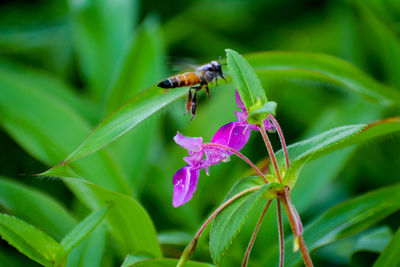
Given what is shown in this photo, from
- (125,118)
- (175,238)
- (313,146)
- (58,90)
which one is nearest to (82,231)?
(125,118)

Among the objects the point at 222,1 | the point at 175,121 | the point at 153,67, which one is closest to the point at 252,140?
the point at 175,121

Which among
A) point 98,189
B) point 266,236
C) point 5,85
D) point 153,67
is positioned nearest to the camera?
point 98,189

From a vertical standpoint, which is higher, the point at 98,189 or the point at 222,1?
the point at 222,1

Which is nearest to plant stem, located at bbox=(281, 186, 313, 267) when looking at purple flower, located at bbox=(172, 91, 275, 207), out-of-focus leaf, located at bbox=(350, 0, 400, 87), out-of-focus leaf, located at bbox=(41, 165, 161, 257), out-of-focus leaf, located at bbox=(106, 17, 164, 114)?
purple flower, located at bbox=(172, 91, 275, 207)

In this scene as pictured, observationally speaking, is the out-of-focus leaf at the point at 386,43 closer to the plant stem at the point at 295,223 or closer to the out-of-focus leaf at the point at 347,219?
the out-of-focus leaf at the point at 347,219

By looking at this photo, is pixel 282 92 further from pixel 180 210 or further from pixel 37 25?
pixel 37 25

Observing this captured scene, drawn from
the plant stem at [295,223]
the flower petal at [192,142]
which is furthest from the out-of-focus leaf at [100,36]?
the plant stem at [295,223]
